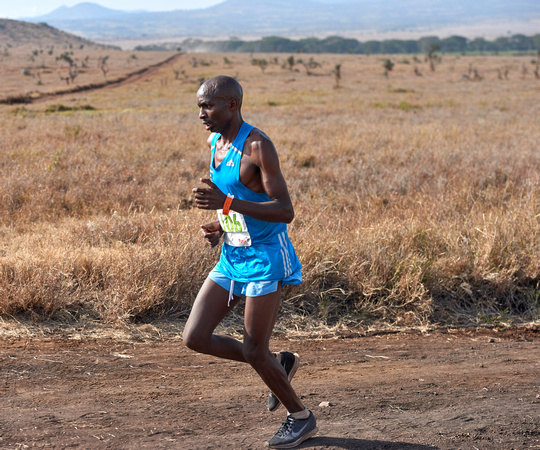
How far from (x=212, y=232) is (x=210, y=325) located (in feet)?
1.75

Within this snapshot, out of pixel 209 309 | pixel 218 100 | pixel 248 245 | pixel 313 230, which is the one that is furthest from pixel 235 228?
pixel 313 230

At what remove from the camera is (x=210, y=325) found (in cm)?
316

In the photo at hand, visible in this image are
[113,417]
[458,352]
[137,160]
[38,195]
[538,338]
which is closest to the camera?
[113,417]

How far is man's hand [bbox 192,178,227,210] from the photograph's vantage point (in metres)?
2.89

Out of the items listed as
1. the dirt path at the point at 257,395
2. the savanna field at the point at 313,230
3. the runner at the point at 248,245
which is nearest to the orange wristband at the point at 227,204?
the runner at the point at 248,245

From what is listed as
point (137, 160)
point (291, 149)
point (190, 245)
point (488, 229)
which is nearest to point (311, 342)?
point (190, 245)

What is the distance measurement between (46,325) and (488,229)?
15.4ft

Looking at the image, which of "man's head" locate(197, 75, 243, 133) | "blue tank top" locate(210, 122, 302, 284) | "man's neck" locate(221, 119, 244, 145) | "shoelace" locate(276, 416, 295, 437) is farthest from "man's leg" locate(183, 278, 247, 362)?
"man's head" locate(197, 75, 243, 133)

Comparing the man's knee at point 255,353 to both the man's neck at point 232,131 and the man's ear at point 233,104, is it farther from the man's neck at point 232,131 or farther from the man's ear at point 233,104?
the man's ear at point 233,104

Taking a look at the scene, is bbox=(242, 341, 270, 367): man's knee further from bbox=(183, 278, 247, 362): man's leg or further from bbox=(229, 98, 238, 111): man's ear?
bbox=(229, 98, 238, 111): man's ear

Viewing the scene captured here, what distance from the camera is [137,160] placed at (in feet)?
36.8

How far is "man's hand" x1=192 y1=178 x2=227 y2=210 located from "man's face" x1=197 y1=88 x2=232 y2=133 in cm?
36

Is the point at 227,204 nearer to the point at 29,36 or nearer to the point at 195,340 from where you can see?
the point at 195,340

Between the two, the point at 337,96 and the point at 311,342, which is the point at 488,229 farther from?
the point at 337,96
